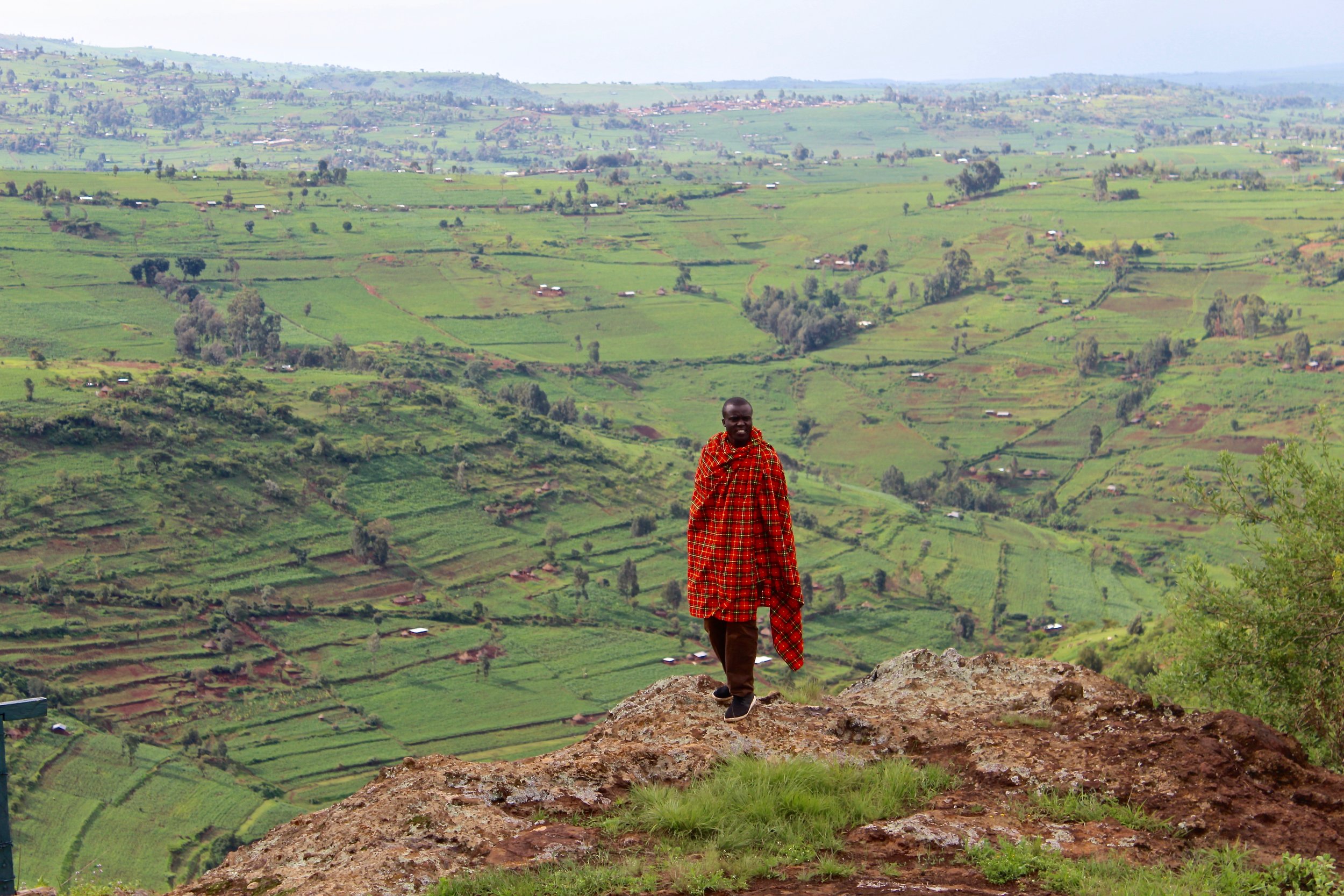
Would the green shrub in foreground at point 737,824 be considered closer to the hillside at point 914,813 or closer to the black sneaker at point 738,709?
the hillside at point 914,813

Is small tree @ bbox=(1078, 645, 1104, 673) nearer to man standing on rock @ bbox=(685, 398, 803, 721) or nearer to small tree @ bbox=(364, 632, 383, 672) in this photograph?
small tree @ bbox=(364, 632, 383, 672)

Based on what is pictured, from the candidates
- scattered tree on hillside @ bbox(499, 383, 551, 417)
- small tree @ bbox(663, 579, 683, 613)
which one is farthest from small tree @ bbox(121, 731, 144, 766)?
scattered tree on hillside @ bbox(499, 383, 551, 417)

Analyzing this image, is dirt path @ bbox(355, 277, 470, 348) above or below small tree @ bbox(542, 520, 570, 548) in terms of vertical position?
above

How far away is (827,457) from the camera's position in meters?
120

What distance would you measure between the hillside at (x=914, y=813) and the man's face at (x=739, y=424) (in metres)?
2.72

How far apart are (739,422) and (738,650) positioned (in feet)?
7.05

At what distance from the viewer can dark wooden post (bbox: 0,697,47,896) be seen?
26.9 feet

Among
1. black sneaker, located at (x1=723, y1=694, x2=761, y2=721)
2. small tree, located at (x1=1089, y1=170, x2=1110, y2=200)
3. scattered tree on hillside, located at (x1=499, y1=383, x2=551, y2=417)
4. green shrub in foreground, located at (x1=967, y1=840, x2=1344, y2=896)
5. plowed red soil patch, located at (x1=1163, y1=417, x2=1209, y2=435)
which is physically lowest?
plowed red soil patch, located at (x1=1163, y1=417, x2=1209, y2=435)

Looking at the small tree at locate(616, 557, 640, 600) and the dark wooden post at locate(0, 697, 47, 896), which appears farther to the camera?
the small tree at locate(616, 557, 640, 600)

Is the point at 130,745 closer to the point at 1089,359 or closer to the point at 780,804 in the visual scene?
the point at 780,804

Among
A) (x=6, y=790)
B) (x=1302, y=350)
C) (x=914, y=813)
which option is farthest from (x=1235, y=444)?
(x=6, y=790)

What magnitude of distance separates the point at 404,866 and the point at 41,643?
66.1 meters

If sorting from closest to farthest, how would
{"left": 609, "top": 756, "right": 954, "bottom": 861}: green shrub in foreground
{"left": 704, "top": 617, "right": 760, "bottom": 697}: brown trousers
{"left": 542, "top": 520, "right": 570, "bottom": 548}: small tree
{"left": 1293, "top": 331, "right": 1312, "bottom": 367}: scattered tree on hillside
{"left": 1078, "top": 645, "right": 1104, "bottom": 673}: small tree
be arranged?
{"left": 609, "top": 756, "right": 954, "bottom": 861}: green shrub in foreground, {"left": 704, "top": 617, "right": 760, "bottom": 697}: brown trousers, {"left": 1078, "top": 645, "right": 1104, "bottom": 673}: small tree, {"left": 542, "top": 520, "right": 570, "bottom": 548}: small tree, {"left": 1293, "top": 331, "right": 1312, "bottom": 367}: scattered tree on hillside

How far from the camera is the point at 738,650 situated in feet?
36.0
